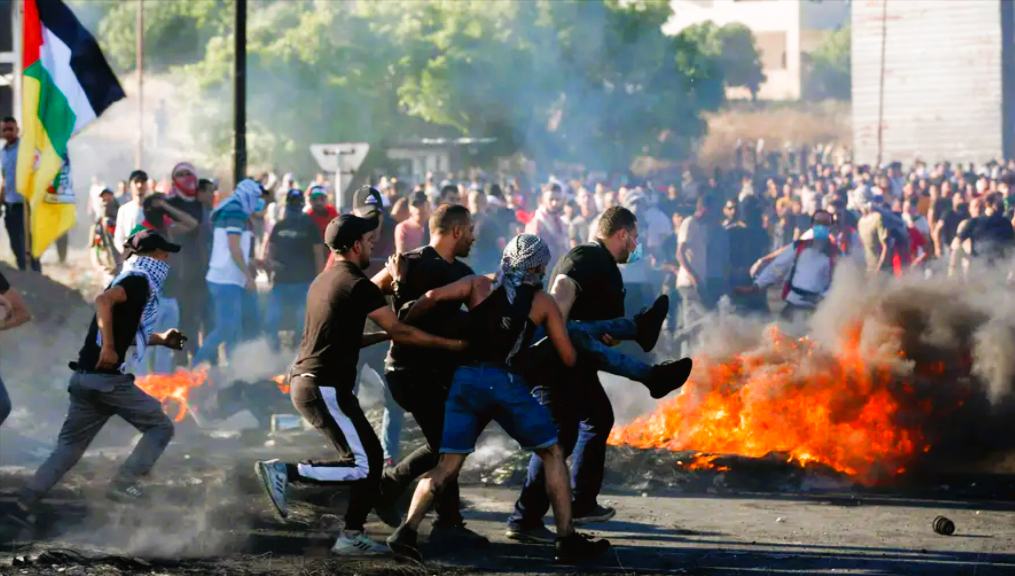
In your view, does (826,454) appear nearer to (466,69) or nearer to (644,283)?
(644,283)

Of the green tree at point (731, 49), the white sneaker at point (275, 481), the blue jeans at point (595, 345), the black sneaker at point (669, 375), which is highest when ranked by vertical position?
the green tree at point (731, 49)

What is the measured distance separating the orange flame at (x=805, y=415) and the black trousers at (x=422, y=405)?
2.41 meters

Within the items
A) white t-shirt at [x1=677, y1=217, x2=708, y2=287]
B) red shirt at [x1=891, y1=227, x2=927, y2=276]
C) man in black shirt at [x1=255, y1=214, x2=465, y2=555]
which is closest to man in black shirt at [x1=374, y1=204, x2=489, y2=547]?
man in black shirt at [x1=255, y1=214, x2=465, y2=555]

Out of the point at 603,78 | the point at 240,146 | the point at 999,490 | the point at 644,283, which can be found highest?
the point at 603,78

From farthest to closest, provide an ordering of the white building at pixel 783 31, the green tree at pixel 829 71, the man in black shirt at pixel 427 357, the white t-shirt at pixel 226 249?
the green tree at pixel 829 71 < the white building at pixel 783 31 < the white t-shirt at pixel 226 249 < the man in black shirt at pixel 427 357

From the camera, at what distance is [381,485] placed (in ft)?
24.2

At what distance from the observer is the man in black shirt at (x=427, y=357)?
7.01m

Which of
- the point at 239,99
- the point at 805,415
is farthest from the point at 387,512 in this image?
the point at 239,99

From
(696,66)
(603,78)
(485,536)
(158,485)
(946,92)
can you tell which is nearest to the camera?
(485,536)

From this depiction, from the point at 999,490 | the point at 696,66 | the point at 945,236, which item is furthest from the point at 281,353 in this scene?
the point at 696,66

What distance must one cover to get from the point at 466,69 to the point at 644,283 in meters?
18.3

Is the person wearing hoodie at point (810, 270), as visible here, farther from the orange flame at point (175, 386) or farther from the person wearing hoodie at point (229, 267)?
the orange flame at point (175, 386)

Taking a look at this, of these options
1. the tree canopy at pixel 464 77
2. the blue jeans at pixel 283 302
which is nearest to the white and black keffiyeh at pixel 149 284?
the blue jeans at pixel 283 302

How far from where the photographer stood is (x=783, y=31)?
73125 millimetres
